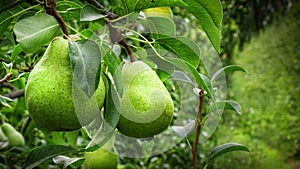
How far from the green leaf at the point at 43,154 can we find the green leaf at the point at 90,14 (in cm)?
20

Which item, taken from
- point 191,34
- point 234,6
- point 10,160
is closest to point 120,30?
point 10,160

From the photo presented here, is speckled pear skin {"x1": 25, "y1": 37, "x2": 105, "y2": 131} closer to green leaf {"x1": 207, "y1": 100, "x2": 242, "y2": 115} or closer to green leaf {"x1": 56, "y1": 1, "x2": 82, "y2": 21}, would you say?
green leaf {"x1": 56, "y1": 1, "x2": 82, "y2": 21}

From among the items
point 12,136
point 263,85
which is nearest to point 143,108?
point 12,136

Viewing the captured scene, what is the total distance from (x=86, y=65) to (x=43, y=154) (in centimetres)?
23

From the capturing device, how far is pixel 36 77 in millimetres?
492

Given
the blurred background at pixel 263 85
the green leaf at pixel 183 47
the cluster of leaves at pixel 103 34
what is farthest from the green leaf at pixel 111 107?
the blurred background at pixel 263 85

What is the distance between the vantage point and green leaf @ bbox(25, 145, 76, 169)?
614 millimetres

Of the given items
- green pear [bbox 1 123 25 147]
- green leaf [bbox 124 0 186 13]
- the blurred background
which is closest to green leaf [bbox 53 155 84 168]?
green leaf [bbox 124 0 186 13]

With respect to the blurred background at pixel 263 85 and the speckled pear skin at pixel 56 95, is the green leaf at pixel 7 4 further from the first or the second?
the blurred background at pixel 263 85

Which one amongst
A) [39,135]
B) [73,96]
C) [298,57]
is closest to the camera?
[73,96]

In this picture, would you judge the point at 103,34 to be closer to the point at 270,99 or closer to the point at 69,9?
the point at 69,9

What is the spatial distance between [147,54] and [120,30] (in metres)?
0.08

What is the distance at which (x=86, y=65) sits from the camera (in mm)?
457

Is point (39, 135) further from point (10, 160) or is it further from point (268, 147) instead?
point (268, 147)
